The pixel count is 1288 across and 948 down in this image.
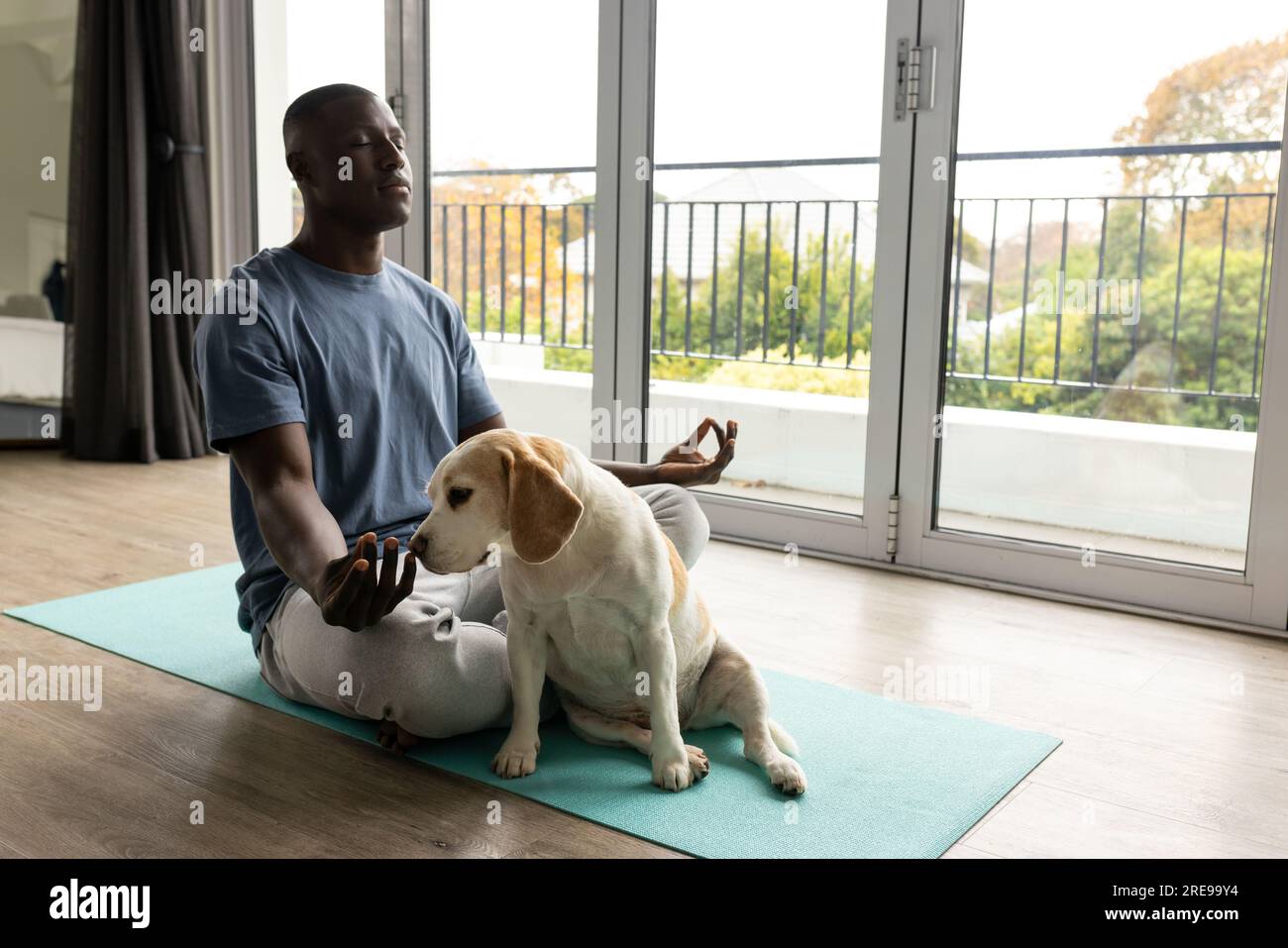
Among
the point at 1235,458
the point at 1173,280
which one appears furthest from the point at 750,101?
the point at 1235,458

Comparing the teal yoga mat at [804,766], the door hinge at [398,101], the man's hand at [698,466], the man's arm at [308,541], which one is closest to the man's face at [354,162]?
the man's arm at [308,541]

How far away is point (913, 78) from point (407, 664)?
6.56 feet

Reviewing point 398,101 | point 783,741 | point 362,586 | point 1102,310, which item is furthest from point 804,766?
point 398,101

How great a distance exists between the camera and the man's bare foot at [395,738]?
69.9 inches

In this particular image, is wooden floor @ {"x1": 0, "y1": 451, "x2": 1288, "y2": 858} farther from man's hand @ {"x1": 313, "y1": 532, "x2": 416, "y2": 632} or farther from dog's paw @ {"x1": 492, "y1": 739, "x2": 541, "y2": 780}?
man's hand @ {"x1": 313, "y1": 532, "x2": 416, "y2": 632}

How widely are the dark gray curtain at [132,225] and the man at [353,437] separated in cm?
267

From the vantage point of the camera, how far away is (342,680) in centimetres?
175

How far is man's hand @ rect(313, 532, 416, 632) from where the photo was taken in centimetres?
144

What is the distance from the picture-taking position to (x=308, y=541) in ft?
5.30

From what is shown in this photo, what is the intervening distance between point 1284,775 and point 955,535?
1251 mm

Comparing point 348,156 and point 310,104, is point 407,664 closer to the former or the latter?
point 348,156

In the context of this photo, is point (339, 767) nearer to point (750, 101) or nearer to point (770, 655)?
point (770, 655)

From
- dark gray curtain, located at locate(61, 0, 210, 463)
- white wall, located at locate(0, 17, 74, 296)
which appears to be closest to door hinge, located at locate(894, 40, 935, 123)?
dark gray curtain, located at locate(61, 0, 210, 463)

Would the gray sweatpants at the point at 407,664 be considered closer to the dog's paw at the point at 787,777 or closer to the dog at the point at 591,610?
the dog at the point at 591,610
